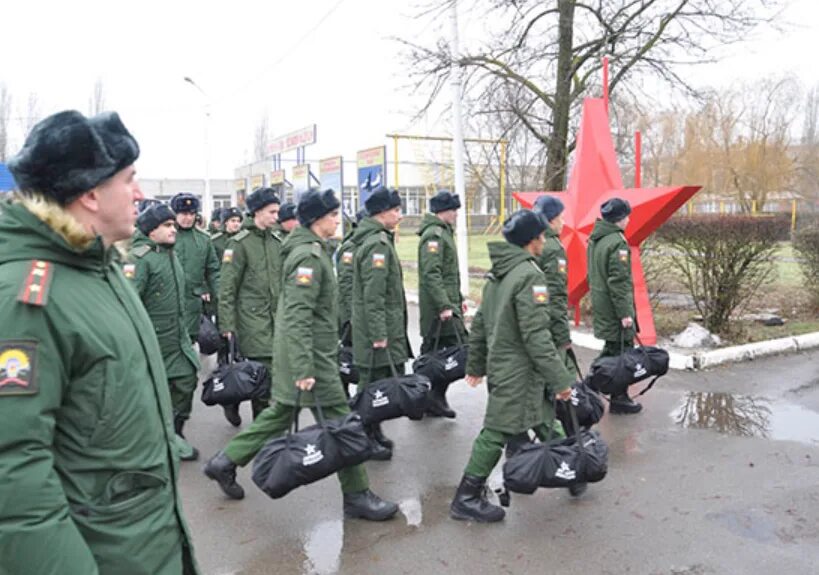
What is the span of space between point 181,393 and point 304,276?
1887 millimetres

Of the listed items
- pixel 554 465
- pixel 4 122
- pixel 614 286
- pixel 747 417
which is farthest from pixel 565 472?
pixel 4 122

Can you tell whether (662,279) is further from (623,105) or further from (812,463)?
(812,463)

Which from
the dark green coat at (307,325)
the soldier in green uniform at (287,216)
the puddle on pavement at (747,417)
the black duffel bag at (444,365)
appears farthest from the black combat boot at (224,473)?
the puddle on pavement at (747,417)

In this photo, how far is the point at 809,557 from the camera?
12.3 ft

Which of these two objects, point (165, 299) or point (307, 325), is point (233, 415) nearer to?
point (165, 299)

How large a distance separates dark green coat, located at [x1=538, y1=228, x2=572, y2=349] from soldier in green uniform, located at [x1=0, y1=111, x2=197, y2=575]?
394 centimetres

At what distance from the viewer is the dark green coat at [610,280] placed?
6.35 m

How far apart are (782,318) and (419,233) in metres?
7.29

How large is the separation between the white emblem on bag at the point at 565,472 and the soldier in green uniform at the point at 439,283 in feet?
7.84

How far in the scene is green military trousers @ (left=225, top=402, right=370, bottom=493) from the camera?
438cm

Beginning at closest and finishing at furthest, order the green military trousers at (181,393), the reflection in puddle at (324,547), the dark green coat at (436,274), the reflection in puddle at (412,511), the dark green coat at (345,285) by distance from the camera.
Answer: the reflection in puddle at (324,547) < the reflection in puddle at (412,511) < the green military trousers at (181,393) < the dark green coat at (436,274) < the dark green coat at (345,285)

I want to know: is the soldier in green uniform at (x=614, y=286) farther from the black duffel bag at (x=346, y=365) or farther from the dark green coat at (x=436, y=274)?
the black duffel bag at (x=346, y=365)

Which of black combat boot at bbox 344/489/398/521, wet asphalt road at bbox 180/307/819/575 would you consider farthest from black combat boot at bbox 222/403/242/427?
black combat boot at bbox 344/489/398/521

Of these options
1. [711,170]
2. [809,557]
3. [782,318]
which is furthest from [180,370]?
[711,170]
